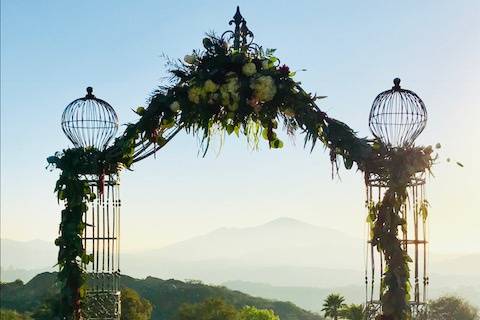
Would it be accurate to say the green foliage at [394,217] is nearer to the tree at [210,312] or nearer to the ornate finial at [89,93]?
the ornate finial at [89,93]

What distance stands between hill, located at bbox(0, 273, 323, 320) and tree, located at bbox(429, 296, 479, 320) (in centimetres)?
2812

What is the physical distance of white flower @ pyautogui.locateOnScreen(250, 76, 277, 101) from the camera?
469 inches

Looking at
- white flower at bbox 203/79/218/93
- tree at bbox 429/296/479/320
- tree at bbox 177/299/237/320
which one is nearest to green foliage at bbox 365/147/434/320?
white flower at bbox 203/79/218/93

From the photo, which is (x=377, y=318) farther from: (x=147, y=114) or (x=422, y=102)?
(x=147, y=114)

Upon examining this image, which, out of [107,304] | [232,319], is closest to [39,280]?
[232,319]

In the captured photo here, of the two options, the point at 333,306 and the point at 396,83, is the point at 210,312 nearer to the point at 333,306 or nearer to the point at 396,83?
the point at 333,306

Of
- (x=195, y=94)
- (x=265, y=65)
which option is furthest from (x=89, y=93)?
(x=265, y=65)

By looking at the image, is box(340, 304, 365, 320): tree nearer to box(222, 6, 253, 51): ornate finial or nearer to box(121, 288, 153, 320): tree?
box(121, 288, 153, 320): tree

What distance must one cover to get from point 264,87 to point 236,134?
1.33 metres

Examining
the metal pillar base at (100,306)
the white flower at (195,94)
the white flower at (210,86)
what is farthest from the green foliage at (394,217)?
the metal pillar base at (100,306)

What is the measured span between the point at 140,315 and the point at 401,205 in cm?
4578

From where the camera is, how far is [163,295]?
112 m

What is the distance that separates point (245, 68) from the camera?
39.8 ft

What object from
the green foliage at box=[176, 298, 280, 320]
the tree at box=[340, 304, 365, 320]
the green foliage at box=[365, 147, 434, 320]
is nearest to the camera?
the green foliage at box=[365, 147, 434, 320]
